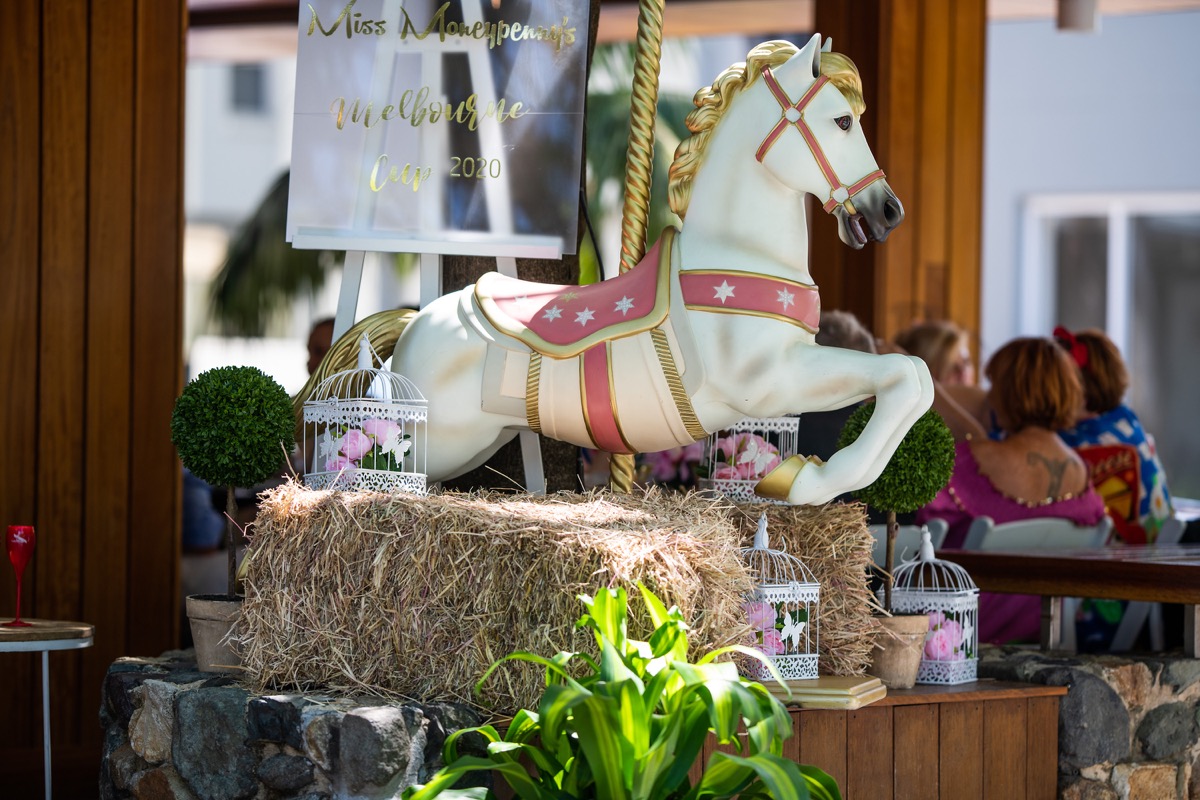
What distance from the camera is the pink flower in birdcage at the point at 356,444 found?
10.8 ft

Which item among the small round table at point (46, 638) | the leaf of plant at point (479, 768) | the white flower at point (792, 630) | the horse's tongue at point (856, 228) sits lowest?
the leaf of plant at point (479, 768)

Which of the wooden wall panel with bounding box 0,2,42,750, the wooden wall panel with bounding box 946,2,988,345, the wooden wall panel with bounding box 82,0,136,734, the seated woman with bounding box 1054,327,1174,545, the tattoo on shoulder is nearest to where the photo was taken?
the wooden wall panel with bounding box 0,2,42,750

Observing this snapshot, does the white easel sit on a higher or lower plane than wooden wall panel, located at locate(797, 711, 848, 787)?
higher

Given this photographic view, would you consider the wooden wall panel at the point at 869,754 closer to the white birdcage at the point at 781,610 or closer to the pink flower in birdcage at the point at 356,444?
the white birdcage at the point at 781,610

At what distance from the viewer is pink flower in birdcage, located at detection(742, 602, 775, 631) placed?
328 centimetres

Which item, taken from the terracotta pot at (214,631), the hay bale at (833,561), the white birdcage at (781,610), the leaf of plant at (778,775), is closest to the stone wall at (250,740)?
the terracotta pot at (214,631)

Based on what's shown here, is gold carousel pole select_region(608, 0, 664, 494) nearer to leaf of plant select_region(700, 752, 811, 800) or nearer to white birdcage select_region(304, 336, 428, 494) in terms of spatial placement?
white birdcage select_region(304, 336, 428, 494)

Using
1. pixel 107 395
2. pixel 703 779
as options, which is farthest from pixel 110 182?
pixel 703 779

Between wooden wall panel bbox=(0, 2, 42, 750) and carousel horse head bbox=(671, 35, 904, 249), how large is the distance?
2337mm

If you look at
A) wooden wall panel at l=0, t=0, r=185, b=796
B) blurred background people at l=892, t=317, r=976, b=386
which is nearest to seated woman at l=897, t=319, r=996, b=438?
blurred background people at l=892, t=317, r=976, b=386

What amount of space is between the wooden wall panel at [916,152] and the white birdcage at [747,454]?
2.52 m

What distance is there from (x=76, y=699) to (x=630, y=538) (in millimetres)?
2372

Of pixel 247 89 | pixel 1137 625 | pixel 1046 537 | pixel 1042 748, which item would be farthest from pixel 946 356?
pixel 247 89

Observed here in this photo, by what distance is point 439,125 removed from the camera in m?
3.84
